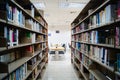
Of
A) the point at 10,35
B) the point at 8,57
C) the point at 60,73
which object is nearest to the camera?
the point at 10,35

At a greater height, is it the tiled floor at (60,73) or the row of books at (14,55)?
the row of books at (14,55)

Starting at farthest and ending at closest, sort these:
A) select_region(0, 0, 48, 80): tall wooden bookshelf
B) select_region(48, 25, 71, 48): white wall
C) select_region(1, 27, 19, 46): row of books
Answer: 1. select_region(48, 25, 71, 48): white wall
2. select_region(1, 27, 19, 46): row of books
3. select_region(0, 0, 48, 80): tall wooden bookshelf

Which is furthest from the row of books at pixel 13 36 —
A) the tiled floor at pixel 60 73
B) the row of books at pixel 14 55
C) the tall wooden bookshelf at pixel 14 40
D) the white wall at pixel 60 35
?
the white wall at pixel 60 35

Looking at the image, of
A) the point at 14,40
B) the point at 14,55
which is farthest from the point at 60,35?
the point at 14,40

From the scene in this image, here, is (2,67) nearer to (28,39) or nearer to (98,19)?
(28,39)

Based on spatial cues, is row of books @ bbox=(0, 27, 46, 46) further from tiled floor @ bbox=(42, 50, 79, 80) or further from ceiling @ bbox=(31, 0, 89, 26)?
ceiling @ bbox=(31, 0, 89, 26)

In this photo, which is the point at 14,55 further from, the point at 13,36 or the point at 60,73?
the point at 60,73

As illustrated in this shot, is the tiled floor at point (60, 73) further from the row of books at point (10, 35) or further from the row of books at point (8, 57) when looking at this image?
the row of books at point (10, 35)

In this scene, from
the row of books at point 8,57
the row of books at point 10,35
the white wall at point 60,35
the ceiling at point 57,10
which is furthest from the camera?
the white wall at point 60,35

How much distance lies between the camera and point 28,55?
3127 millimetres

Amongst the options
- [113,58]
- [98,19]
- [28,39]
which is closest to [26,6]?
[28,39]

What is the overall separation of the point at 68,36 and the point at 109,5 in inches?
527

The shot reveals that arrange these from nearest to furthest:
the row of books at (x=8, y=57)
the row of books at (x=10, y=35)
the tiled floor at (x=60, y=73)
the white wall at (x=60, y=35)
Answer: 1. the row of books at (x=10, y=35)
2. the row of books at (x=8, y=57)
3. the tiled floor at (x=60, y=73)
4. the white wall at (x=60, y=35)

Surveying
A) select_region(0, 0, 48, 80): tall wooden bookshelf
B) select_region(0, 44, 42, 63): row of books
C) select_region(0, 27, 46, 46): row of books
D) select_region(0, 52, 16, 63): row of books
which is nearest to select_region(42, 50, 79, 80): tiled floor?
select_region(0, 0, 48, 80): tall wooden bookshelf
